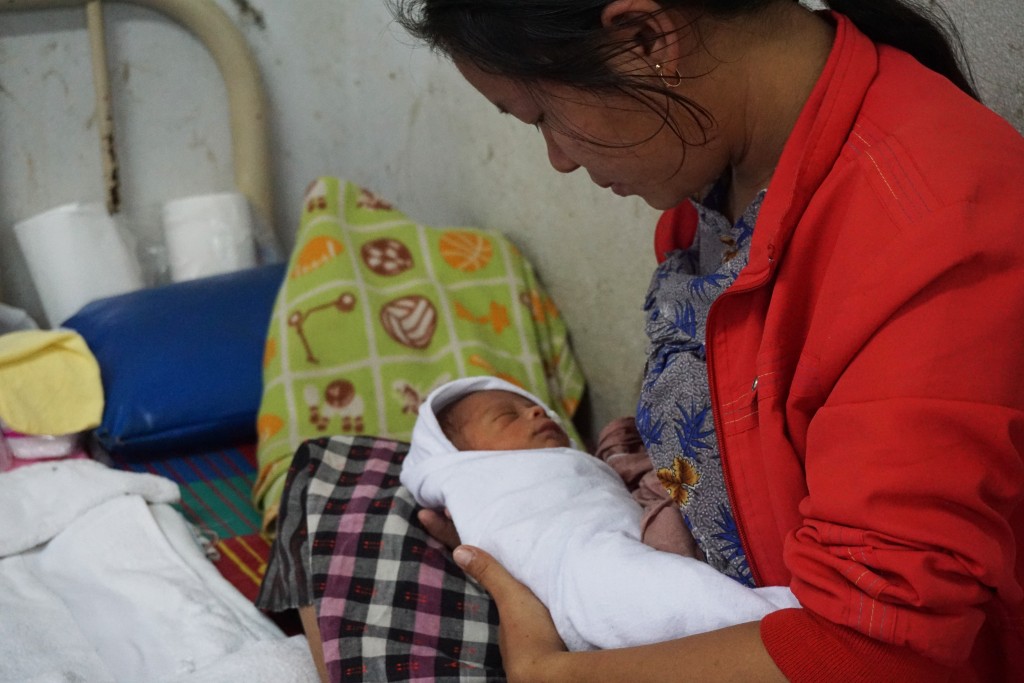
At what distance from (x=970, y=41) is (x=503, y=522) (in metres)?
0.90

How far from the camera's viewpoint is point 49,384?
2.18 metres

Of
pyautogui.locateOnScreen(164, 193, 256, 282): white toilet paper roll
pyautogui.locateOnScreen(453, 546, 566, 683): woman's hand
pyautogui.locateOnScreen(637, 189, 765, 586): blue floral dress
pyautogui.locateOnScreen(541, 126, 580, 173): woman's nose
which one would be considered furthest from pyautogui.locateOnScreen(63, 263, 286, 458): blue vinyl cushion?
pyautogui.locateOnScreen(541, 126, 580, 173): woman's nose

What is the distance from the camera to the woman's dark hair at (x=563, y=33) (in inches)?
36.5

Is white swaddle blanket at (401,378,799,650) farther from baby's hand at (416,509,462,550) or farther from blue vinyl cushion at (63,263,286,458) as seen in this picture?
blue vinyl cushion at (63,263,286,458)

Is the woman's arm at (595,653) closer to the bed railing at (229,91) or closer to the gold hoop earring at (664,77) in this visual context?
the gold hoop earring at (664,77)

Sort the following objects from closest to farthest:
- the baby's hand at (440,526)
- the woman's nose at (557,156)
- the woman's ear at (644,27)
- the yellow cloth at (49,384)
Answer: the woman's ear at (644,27)
the woman's nose at (557,156)
the baby's hand at (440,526)
the yellow cloth at (49,384)

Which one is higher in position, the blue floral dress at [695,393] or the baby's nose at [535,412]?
the blue floral dress at [695,393]

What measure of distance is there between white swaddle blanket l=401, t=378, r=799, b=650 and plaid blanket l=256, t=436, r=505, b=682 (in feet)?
0.30

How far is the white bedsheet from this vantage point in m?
1.42

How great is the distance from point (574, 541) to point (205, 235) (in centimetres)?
190

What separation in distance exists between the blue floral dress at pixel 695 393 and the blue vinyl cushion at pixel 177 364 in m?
1.27

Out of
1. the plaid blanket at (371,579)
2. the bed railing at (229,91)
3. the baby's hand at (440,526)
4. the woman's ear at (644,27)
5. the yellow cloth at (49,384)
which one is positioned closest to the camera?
the woman's ear at (644,27)

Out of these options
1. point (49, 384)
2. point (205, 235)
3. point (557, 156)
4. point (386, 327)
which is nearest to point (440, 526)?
point (557, 156)

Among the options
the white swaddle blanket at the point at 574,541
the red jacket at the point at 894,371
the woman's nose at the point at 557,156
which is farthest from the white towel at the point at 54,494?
the red jacket at the point at 894,371
